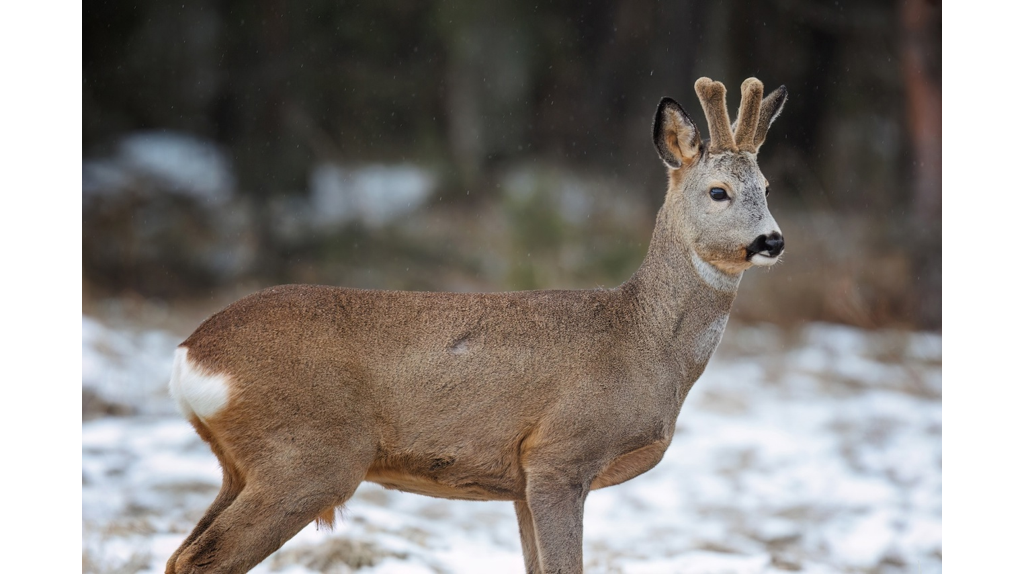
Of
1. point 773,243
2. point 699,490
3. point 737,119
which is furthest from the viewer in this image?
point 699,490

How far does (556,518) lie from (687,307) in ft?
3.06

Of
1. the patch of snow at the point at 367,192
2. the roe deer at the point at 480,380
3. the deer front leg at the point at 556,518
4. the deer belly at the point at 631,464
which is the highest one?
the patch of snow at the point at 367,192

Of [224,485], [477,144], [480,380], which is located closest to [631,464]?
[480,380]

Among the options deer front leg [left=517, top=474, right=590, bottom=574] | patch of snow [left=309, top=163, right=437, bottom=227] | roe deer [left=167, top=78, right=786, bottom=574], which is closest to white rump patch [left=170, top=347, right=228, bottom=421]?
roe deer [left=167, top=78, right=786, bottom=574]

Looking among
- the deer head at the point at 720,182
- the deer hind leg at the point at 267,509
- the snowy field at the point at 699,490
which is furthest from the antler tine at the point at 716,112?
the snowy field at the point at 699,490

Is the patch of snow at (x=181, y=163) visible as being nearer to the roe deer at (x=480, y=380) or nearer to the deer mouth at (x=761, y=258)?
the roe deer at (x=480, y=380)

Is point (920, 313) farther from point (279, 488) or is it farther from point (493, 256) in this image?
point (279, 488)

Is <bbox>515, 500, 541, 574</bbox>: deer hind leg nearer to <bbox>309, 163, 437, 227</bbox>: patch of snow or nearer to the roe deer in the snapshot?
the roe deer

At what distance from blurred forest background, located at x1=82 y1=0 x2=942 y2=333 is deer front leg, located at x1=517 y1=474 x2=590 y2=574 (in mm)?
6519

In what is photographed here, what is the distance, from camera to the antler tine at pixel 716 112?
356 centimetres

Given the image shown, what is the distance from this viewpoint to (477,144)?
1299cm

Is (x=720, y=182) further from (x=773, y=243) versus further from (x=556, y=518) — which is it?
(x=556, y=518)

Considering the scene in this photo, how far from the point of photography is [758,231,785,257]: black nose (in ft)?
11.2

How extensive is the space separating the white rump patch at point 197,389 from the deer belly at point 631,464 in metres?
1.35
